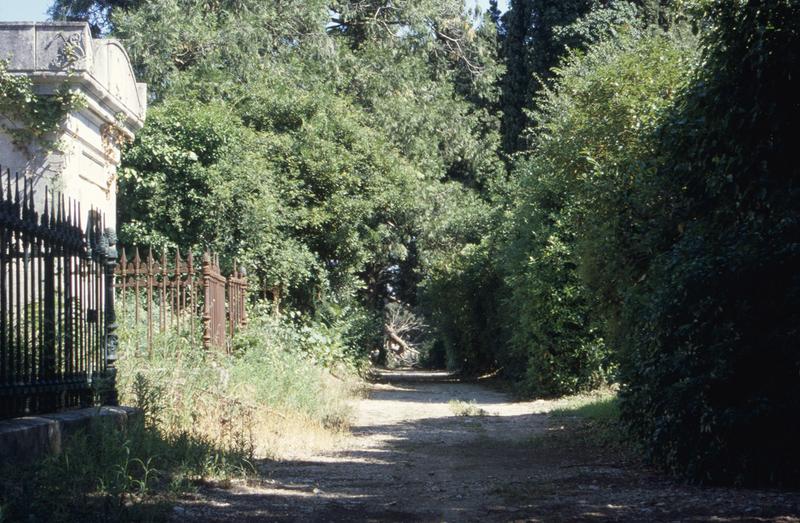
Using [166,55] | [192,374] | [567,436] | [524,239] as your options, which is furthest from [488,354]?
[192,374]

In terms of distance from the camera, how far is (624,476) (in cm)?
909

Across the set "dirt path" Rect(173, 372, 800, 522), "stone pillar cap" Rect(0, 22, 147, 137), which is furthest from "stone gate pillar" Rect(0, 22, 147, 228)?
"dirt path" Rect(173, 372, 800, 522)

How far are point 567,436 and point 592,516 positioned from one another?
6397 mm

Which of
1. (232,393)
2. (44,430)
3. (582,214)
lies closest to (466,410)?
(582,214)

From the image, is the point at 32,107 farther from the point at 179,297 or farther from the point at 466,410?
the point at 466,410

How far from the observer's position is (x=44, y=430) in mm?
7113

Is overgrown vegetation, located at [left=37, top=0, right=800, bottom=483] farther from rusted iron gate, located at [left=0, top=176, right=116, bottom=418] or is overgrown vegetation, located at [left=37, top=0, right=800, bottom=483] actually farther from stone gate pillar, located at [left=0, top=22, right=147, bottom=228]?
rusted iron gate, located at [left=0, top=176, right=116, bottom=418]

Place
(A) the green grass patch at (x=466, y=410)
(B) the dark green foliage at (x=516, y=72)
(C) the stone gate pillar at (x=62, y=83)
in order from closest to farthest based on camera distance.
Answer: (C) the stone gate pillar at (x=62, y=83) < (A) the green grass patch at (x=466, y=410) < (B) the dark green foliage at (x=516, y=72)

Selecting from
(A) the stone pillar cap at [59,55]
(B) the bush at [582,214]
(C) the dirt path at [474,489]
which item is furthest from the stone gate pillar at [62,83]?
(B) the bush at [582,214]

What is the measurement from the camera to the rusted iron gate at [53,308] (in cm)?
717

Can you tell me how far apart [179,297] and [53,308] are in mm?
4853

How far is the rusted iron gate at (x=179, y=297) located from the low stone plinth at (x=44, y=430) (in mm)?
3069

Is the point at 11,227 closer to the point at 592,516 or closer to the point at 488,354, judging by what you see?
the point at 592,516

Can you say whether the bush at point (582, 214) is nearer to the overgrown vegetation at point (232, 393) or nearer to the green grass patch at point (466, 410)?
the green grass patch at point (466, 410)
